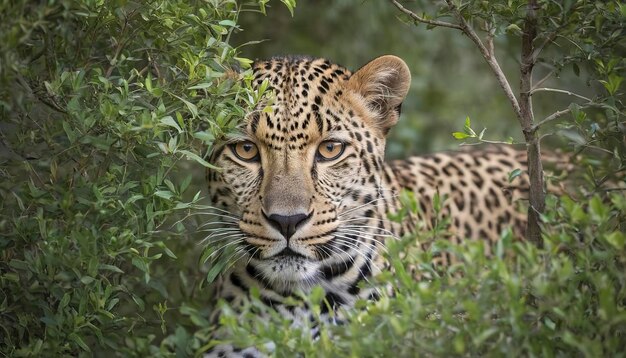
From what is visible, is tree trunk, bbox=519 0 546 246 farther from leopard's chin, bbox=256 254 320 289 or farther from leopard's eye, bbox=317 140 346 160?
leopard's chin, bbox=256 254 320 289

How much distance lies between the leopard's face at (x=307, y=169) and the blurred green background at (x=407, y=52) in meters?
4.22

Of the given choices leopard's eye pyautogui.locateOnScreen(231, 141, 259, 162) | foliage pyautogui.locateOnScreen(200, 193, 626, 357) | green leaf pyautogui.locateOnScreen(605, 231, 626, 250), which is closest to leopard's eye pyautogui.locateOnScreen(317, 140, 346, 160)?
leopard's eye pyautogui.locateOnScreen(231, 141, 259, 162)

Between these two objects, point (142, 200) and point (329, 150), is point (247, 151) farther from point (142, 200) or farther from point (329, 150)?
point (142, 200)

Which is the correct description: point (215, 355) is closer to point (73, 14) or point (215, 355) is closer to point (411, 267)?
point (411, 267)

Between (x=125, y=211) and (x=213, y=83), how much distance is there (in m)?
0.96

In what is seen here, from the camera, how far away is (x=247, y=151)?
580 centimetres

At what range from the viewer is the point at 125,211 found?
494cm

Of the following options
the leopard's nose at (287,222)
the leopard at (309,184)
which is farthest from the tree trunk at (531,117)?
the leopard's nose at (287,222)

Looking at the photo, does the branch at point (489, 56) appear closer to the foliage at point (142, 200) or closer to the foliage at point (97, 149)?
the foliage at point (142, 200)

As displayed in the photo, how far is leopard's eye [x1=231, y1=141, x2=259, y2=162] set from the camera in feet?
19.0

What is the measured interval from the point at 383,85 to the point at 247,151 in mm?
1084

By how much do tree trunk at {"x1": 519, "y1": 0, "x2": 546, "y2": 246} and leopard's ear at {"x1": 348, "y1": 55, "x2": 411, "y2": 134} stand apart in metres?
1.01

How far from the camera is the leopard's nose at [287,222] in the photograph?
5355mm

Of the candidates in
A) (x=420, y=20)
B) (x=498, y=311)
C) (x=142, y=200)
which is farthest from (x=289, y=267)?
(x=498, y=311)
